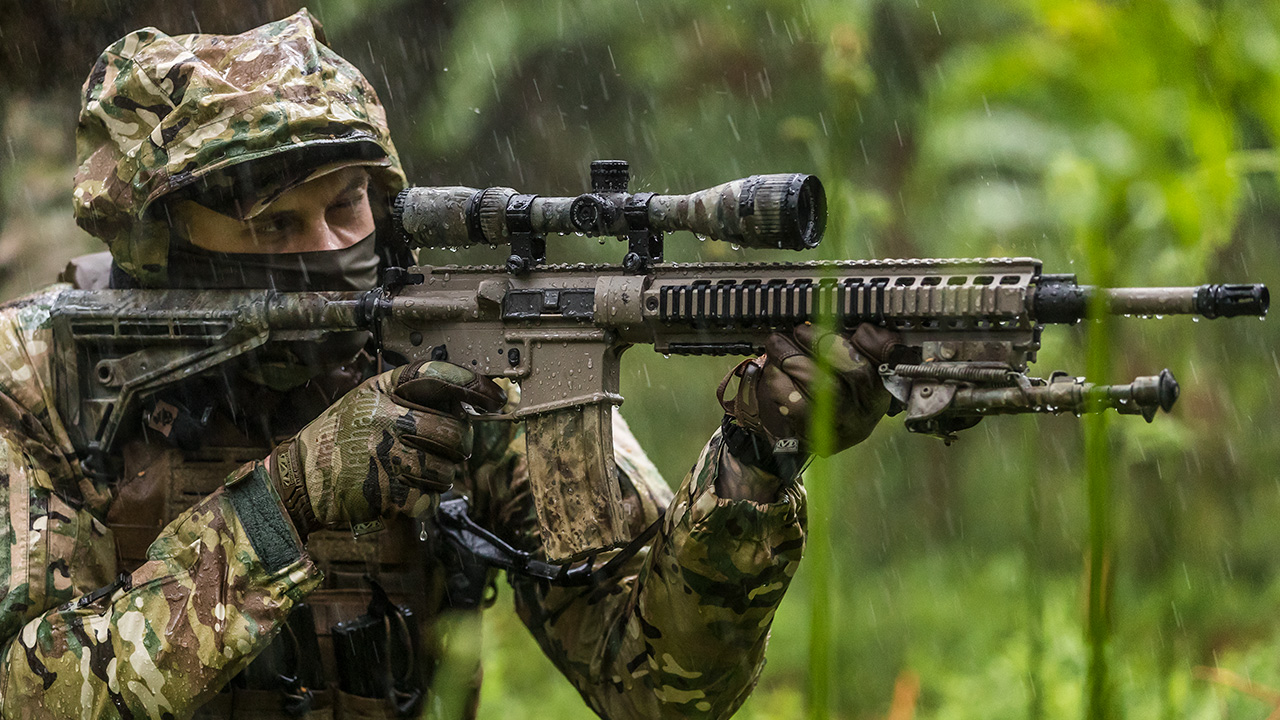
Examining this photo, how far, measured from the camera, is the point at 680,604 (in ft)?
9.34

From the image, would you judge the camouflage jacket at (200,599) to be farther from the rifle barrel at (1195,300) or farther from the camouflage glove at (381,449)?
the rifle barrel at (1195,300)

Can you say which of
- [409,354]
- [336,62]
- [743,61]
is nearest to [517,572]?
[409,354]

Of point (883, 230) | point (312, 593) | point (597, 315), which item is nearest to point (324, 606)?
point (312, 593)

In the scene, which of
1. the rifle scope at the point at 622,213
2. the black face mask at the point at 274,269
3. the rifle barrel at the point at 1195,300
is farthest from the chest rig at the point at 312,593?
the rifle barrel at the point at 1195,300

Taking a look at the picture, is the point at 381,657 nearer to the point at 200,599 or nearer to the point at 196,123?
the point at 200,599

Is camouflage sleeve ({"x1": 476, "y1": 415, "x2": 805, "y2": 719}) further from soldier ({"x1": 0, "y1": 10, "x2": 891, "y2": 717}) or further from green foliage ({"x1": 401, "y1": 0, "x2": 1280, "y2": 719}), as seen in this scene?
green foliage ({"x1": 401, "y1": 0, "x2": 1280, "y2": 719})

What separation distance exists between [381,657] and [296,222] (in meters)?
1.17

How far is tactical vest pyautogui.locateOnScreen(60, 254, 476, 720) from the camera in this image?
321cm

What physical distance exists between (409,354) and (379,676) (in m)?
0.87

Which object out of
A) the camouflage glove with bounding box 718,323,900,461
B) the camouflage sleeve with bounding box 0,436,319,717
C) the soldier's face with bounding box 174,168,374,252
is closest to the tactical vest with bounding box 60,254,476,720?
the camouflage sleeve with bounding box 0,436,319,717

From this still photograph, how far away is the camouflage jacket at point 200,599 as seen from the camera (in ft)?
9.05

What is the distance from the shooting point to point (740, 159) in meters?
6.79

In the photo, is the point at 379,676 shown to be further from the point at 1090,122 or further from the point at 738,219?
the point at 1090,122

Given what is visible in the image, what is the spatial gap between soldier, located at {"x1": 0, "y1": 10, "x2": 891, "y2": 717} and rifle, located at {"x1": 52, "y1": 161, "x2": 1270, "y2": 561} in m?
0.10
